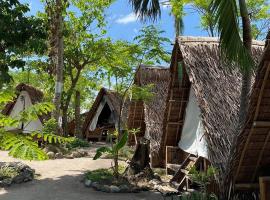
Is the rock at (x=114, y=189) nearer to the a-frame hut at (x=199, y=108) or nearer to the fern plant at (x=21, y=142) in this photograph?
the a-frame hut at (x=199, y=108)

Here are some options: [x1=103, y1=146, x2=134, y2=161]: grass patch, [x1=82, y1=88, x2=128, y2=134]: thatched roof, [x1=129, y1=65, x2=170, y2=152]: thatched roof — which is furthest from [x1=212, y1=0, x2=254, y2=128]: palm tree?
[x1=82, y1=88, x2=128, y2=134]: thatched roof

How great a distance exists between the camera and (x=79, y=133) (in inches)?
862

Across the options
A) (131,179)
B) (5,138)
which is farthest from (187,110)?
(5,138)

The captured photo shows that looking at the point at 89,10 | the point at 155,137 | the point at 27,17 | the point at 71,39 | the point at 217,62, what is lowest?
the point at 155,137

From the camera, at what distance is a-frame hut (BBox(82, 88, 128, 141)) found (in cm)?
2056

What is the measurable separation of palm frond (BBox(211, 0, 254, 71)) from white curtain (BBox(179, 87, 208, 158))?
3.62 m

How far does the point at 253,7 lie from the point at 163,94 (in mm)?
11355

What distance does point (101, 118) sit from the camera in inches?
901

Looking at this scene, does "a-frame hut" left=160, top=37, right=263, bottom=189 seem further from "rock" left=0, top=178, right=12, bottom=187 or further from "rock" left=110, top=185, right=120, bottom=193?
"rock" left=0, top=178, right=12, bottom=187

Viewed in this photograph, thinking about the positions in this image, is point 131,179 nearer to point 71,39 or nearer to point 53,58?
point 53,58

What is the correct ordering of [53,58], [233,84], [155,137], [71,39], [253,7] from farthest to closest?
1. [253,7]
2. [71,39]
3. [53,58]
4. [155,137]
5. [233,84]

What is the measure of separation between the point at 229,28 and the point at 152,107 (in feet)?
24.0

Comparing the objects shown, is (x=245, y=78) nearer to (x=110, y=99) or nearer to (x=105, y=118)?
(x=110, y=99)

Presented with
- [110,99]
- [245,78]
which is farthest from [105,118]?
[245,78]
